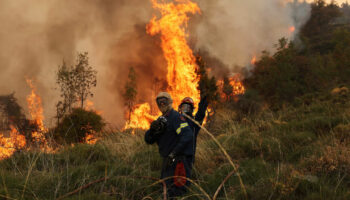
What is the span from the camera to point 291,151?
5.55 meters

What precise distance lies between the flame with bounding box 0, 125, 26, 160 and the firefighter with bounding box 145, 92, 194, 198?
298 centimetres

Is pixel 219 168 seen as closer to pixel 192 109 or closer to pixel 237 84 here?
pixel 192 109

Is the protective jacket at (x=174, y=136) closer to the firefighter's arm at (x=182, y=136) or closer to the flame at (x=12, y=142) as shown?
the firefighter's arm at (x=182, y=136)

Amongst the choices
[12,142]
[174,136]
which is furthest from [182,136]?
[12,142]

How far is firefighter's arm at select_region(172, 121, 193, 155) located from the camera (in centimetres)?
405

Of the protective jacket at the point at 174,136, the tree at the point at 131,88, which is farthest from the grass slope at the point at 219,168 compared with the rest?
the tree at the point at 131,88

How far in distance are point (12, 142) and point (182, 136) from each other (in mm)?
3692

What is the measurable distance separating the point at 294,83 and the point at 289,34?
34777 mm

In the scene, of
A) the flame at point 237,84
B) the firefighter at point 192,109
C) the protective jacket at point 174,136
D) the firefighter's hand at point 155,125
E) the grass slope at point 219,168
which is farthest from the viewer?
the flame at point 237,84

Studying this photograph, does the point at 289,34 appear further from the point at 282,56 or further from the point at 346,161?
the point at 346,161

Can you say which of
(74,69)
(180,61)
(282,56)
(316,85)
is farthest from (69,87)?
(316,85)

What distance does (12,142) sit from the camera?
540 cm

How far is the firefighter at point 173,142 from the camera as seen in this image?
401cm

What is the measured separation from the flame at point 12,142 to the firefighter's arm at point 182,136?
335 centimetres
